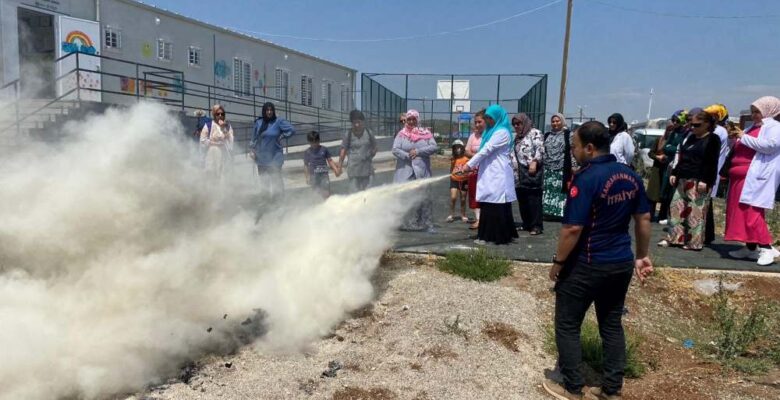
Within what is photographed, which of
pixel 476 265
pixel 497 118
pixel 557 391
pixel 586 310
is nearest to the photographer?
pixel 586 310

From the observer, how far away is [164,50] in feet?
63.7

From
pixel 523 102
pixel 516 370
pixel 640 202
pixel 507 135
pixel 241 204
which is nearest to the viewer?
pixel 640 202

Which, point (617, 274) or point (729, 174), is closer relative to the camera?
point (617, 274)

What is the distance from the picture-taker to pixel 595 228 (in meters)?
3.52

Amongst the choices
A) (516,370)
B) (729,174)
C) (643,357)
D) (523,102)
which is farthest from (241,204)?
(523,102)

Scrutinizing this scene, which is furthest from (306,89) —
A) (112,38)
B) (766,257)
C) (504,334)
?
(504,334)

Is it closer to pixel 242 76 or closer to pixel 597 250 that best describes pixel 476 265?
pixel 597 250

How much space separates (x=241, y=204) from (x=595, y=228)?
10.5 feet

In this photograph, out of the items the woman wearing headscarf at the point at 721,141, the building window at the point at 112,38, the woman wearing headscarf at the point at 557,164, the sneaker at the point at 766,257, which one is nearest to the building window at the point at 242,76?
the building window at the point at 112,38

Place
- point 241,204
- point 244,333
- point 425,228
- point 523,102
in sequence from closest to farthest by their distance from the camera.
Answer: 1. point 244,333
2. point 241,204
3. point 425,228
4. point 523,102

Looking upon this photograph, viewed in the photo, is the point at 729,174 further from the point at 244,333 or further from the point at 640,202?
the point at 244,333

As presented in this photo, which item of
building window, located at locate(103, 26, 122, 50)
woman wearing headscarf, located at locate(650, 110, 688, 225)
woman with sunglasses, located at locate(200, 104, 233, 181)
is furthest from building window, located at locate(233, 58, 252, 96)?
woman wearing headscarf, located at locate(650, 110, 688, 225)

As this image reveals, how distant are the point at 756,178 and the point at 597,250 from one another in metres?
4.17

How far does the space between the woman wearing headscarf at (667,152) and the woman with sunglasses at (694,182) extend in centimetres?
141
